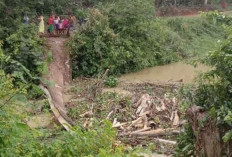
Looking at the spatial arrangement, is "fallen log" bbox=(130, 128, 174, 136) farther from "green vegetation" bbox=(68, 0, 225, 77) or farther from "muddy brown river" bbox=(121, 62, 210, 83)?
"green vegetation" bbox=(68, 0, 225, 77)

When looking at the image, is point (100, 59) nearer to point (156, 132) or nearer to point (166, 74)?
point (166, 74)

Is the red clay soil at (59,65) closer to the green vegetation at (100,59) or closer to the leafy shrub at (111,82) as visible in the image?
the green vegetation at (100,59)

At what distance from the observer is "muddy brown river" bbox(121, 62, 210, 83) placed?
19.8m

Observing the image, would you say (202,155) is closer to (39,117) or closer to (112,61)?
(39,117)

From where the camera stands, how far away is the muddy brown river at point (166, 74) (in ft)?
65.0

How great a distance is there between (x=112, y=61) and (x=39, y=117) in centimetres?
797

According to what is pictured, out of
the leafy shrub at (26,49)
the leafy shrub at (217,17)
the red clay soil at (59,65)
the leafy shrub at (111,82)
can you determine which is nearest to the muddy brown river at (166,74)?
the leafy shrub at (111,82)

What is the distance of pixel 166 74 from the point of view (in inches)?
827

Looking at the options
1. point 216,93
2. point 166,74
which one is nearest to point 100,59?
point 166,74

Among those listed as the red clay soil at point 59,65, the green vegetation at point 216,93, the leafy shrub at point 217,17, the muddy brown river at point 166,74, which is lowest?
the muddy brown river at point 166,74

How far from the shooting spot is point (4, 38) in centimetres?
1803

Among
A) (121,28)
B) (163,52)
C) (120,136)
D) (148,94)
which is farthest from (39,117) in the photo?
(163,52)

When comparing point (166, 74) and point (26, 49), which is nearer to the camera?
point (26, 49)

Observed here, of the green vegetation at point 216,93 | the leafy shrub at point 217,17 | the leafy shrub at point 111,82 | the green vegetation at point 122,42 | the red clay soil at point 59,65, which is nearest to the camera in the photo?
the green vegetation at point 216,93
